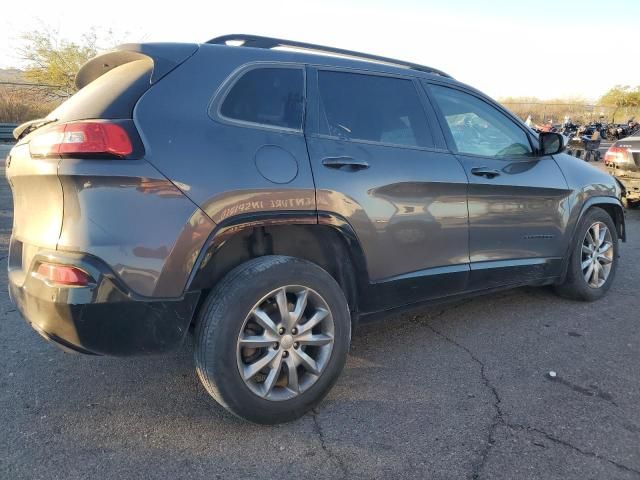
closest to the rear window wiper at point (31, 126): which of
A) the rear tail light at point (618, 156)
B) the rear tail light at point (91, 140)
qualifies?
the rear tail light at point (91, 140)

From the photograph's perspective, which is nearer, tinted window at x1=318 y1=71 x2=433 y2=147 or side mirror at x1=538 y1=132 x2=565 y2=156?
tinted window at x1=318 y1=71 x2=433 y2=147

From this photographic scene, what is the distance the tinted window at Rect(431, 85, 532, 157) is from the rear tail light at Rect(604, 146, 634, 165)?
Result: 5.67 m

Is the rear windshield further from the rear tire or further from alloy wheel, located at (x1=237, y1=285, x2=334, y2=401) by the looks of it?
the rear tire

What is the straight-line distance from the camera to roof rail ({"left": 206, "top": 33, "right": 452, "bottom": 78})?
3.01 metres

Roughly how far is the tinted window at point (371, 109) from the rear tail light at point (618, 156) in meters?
6.77

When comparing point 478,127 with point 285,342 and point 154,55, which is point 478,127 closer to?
point 285,342

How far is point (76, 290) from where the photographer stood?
2.30 m

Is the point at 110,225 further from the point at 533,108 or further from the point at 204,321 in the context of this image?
the point at 533,108

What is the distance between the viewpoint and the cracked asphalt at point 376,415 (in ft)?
7.90

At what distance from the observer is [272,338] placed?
2684mm

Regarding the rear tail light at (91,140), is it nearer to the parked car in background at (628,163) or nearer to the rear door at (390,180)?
the rear door at (390,180)

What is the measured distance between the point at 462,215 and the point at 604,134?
27.0 metres

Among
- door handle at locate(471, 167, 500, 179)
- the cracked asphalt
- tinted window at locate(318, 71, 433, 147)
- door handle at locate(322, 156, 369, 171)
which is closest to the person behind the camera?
the cracked asphalt

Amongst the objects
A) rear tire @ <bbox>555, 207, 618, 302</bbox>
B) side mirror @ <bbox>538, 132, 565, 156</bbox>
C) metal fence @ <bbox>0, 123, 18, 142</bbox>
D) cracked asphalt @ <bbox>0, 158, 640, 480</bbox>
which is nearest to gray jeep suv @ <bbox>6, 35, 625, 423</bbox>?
cracked asphalt @ <bbox>0, 158, 640, 480</bbox>
